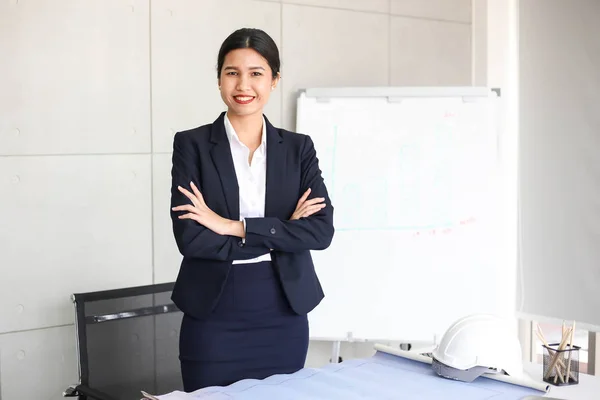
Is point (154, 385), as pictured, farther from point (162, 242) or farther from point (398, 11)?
point (398, 11)

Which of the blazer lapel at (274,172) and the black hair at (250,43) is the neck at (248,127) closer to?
the blazer lapel at (274,172)

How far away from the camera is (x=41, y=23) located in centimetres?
321

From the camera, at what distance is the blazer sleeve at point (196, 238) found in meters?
2.30

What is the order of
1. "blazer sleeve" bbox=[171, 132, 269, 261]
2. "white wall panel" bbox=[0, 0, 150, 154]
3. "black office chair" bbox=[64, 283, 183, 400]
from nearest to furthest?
"blazer sleeve" bbox=[171, 132, 269, 261]
"black office chair" bbox=[64, 283, 183, 400]
"white wall panel" bbox=[0, 0, 150, 154]

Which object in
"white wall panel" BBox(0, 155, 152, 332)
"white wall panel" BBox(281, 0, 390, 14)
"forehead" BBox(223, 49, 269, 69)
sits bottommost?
"white wall panel" BBox(0, 155, 152, 332)

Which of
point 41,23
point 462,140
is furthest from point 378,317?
point 41,23

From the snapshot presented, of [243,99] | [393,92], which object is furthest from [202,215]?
[393,92]

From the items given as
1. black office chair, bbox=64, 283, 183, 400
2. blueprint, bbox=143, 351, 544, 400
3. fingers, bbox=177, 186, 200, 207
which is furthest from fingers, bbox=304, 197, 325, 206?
black office chair, bbox=64, 283, 183, 400

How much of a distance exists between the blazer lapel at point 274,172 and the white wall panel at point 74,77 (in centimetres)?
121

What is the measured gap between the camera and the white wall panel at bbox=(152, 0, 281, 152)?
3.55 metres

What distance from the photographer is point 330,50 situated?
4.12 metres

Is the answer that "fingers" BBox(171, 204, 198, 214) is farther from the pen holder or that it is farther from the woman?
the pen holder

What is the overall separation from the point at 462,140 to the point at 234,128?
1699 millimetres

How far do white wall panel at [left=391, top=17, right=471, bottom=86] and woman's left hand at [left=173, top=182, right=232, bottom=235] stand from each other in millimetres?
2247
